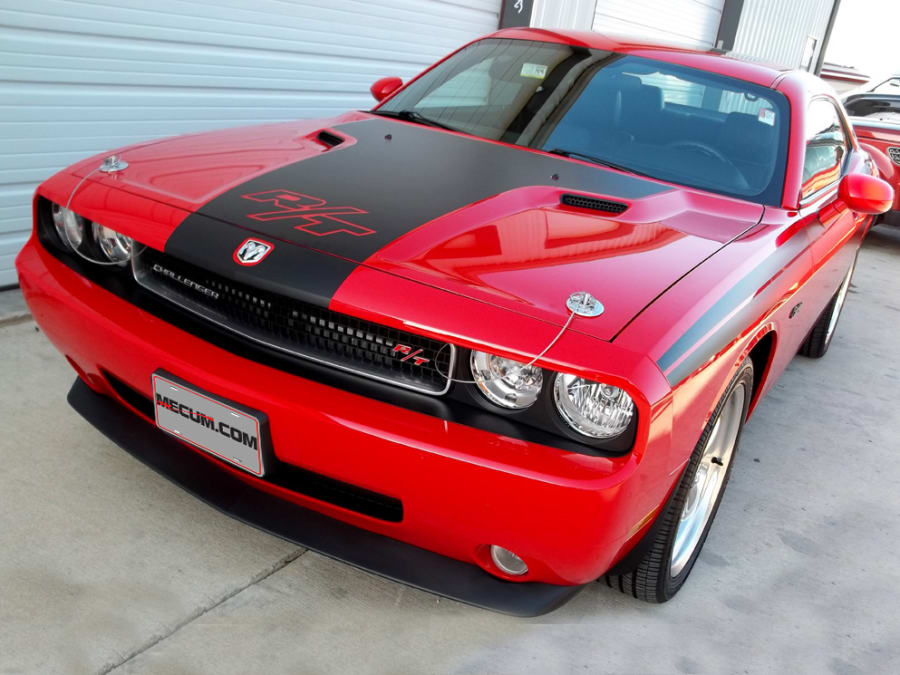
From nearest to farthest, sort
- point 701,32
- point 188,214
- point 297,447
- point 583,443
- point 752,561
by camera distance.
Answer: point 583,443, point 297,447, point 188,214, point 752,561, point 701,32

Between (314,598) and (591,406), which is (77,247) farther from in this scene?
(591,406)

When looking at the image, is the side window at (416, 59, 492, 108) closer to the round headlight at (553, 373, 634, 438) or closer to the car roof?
the car roof

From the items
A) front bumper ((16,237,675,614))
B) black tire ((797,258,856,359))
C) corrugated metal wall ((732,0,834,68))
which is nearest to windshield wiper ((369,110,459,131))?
front bumper ((16,237,675,614))

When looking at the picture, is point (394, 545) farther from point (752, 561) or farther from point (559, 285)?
point (752, 561)

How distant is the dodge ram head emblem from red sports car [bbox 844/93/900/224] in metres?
5.80

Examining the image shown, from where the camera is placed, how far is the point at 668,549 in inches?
77.3

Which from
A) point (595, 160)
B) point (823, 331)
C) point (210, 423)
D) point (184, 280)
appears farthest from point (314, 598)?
point (823, 331)

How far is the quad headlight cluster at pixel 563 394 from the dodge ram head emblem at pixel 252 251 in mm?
492

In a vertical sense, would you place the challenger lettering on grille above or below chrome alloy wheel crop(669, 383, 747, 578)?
above

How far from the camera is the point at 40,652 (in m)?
1.71

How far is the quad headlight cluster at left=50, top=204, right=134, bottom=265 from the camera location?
2119mm

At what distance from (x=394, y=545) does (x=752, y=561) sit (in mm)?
1174

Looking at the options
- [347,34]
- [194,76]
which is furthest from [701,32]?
[194,76]

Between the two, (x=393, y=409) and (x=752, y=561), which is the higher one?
(x=393, y=409)
